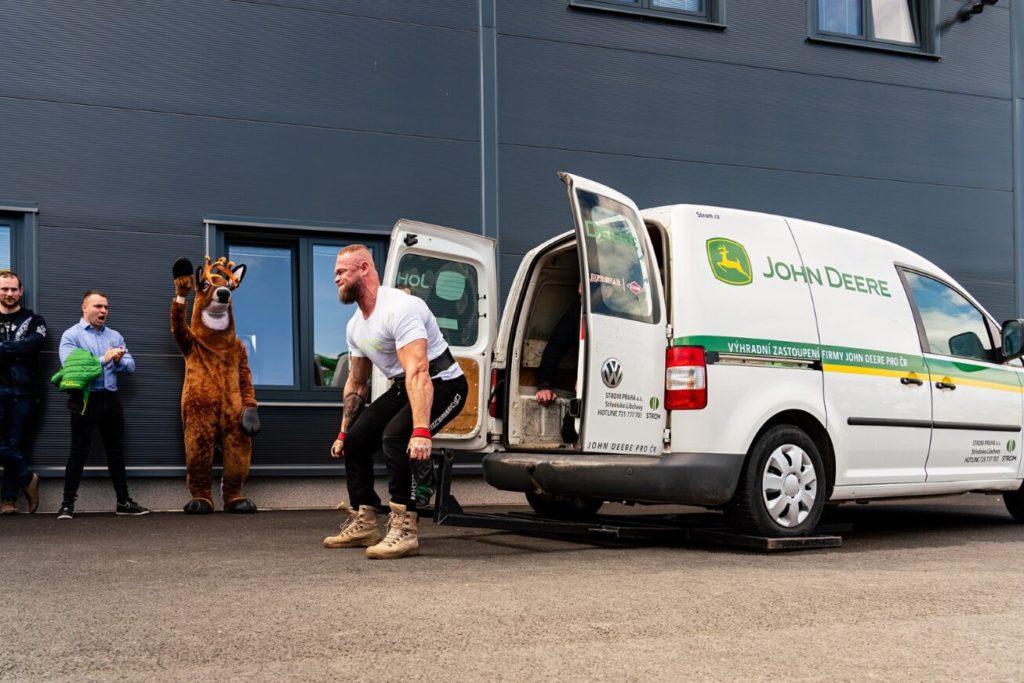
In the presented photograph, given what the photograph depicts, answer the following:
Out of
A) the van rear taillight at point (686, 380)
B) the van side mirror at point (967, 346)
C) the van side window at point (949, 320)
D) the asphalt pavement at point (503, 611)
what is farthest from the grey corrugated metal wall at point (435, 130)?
the van rear taillight at point (686, 380)

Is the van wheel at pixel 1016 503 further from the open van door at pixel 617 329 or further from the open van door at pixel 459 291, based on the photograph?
the open van door at pixel 459 291

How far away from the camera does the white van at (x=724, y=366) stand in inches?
241

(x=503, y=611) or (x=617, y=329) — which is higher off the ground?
(x=617, y=329)

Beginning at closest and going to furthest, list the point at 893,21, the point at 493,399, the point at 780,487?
the point at 780,487
the point at 493,399
the point at 893,21

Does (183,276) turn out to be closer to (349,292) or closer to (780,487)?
(349,292)

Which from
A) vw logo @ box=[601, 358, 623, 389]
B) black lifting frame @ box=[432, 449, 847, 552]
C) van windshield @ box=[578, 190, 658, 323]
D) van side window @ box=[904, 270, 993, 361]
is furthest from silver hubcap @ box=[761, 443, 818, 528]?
van side window @ box=[904, 270, 993, 361]

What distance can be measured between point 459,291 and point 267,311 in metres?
3.15

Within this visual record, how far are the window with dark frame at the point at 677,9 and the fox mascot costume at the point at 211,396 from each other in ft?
16.6

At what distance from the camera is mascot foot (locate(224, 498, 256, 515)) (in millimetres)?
9125

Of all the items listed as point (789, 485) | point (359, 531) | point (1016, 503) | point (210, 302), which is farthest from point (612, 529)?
point (210, 302)

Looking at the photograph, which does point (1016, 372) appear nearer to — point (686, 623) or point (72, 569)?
point (686, 623)

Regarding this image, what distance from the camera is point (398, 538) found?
19.4ft

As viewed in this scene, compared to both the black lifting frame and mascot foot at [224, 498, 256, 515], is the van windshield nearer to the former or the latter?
the black lifting frame

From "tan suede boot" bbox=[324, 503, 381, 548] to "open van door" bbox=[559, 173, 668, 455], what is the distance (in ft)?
4.38
